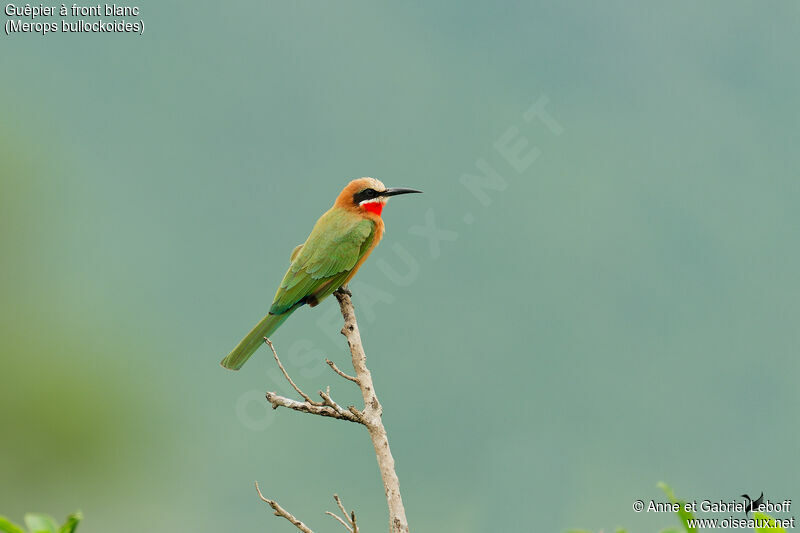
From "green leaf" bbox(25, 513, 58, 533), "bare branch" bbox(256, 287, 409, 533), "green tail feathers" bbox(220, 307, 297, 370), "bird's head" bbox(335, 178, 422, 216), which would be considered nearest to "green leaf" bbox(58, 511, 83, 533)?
"green leaf" bbox(25, 513, 58, 533)

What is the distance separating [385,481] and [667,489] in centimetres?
146

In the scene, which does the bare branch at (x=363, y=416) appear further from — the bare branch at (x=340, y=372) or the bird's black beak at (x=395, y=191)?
the bird's black beak at (x=395, y=191)

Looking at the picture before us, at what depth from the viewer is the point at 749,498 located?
215 cm

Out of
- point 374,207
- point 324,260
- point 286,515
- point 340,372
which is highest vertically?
point 374,207

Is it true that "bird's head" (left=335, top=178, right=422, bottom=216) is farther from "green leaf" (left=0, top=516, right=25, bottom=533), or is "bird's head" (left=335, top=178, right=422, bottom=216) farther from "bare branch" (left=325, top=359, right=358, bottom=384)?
"green leaf" (left=0, top=516, right=25, bottom=533)

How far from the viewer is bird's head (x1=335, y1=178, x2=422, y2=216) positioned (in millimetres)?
4641

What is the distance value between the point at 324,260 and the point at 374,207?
60 centimetres

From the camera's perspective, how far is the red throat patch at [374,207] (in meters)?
4.63

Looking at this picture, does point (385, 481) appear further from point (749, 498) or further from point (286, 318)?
point (286, 318)

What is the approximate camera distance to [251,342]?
4.13 metres

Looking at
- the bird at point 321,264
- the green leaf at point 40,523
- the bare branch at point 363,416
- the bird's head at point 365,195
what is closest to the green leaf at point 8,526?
the green leaf at point 40,523

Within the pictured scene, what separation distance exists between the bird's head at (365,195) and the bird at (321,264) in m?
0.01

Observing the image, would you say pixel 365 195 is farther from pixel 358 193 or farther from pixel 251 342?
pixel 251 342

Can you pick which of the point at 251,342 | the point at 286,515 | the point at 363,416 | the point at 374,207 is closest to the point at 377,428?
the point at 363,416
